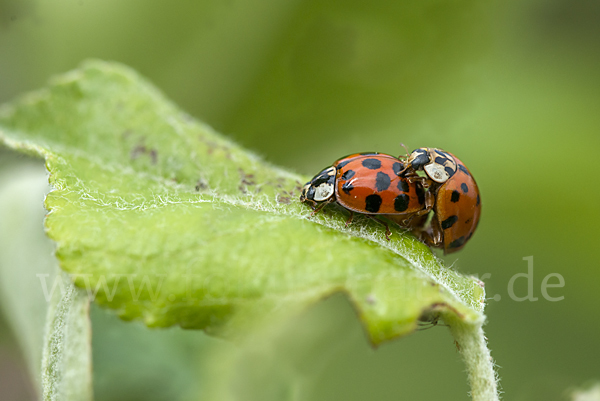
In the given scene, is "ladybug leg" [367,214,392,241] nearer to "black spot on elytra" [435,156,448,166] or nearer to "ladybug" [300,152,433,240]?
"ladybug" [300,152,433,240]

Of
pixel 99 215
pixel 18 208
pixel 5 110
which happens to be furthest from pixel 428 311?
pixel 5 110

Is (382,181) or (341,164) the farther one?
(341,164)

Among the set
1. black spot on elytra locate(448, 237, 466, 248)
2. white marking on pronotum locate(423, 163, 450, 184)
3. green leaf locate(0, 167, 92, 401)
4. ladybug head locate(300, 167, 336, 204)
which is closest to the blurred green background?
green leaf locate(0, 167, 92, 401)

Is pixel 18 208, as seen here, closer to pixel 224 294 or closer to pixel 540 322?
pixel 224 294

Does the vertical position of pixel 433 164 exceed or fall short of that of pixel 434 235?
it exceeds it

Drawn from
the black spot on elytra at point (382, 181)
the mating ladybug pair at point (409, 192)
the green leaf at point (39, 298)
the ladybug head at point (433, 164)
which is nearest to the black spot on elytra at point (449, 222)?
the mating ladybug pair at point (409, 192)

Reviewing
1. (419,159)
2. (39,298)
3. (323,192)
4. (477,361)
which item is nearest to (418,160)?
(419,159)

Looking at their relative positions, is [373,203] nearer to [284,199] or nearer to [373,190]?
[373,190]
